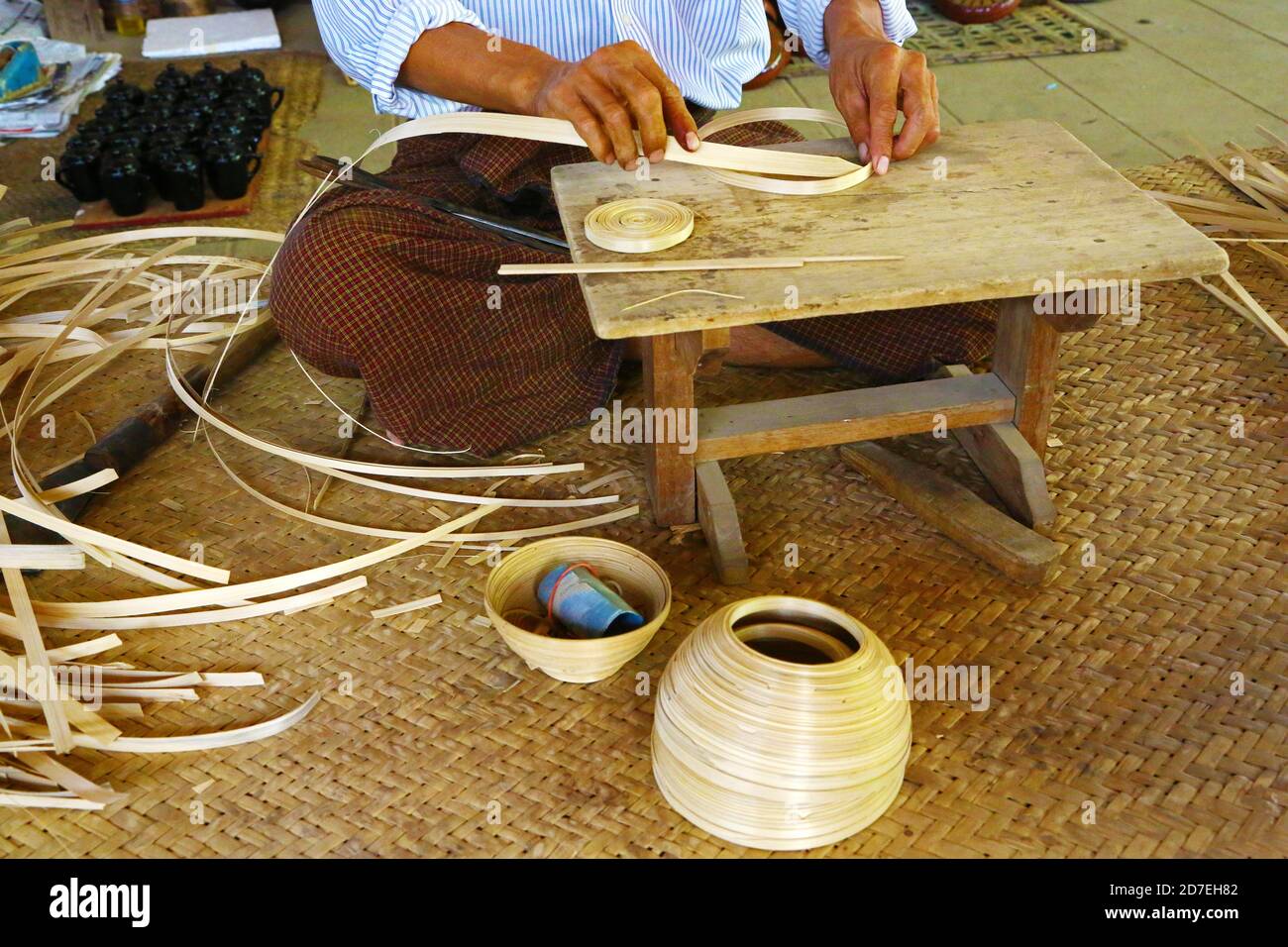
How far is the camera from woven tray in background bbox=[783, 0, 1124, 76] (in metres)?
4.46

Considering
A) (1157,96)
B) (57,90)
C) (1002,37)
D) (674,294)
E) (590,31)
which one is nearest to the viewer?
(674,294)

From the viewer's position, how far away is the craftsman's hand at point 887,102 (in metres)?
1.99

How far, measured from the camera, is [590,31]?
2326mm

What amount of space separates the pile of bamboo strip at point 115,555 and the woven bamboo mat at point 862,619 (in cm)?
3

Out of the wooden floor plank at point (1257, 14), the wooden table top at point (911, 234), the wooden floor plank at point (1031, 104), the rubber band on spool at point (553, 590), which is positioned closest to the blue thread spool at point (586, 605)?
the rubber band on spool at point (553, 590)

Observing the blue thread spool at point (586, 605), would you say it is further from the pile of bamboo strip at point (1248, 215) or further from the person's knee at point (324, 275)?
the pile of bamboo strip at point (1248, 215)

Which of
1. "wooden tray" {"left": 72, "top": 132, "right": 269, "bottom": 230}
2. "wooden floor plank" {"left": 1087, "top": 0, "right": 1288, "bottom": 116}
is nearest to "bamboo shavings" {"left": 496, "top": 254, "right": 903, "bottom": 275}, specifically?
"wooden tray" {"left": 72, "top": 132, "right": 269, "bottom": 230}

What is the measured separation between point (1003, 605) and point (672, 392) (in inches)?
24.3

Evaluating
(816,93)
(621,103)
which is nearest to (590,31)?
(621,103)

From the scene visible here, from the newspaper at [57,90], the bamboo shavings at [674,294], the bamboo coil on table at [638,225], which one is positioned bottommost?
the newspaper at [57,90]

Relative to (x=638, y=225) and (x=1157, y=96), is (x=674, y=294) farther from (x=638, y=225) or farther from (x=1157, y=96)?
(x=1157, y=96)

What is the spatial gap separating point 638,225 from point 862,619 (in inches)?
27.6

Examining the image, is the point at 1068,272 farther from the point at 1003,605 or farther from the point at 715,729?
the point at 715,729

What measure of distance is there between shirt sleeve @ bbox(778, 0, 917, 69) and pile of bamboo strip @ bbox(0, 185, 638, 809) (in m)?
0.98
